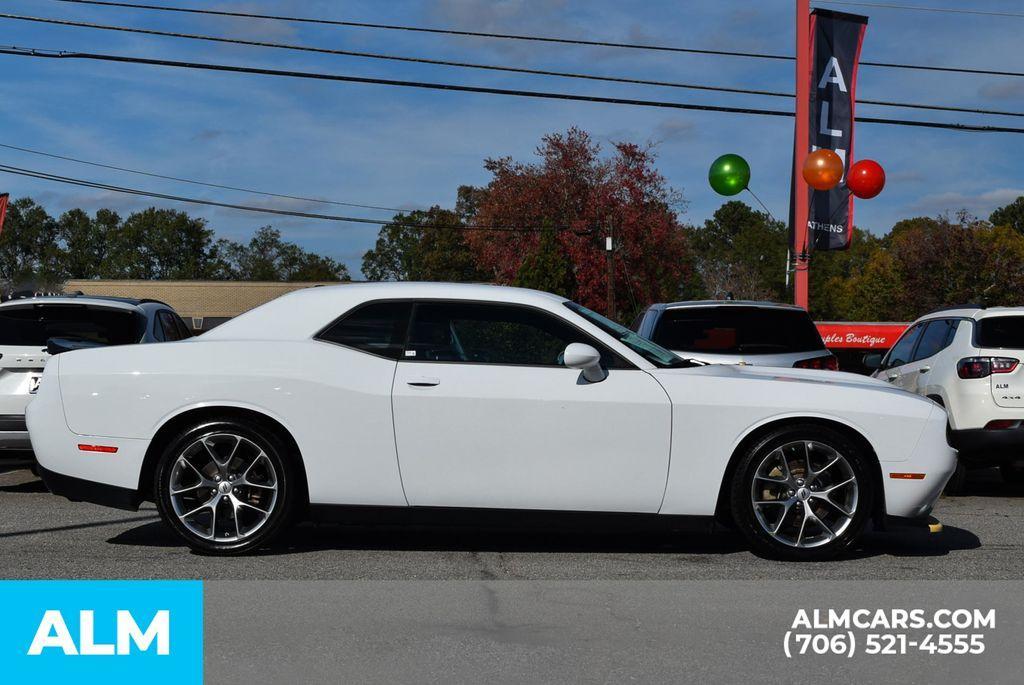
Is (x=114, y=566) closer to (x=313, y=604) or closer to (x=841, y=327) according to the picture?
(x=313, y=604)

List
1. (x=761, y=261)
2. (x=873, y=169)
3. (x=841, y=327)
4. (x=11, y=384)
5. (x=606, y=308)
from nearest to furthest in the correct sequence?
(x=11, y=384)
(x=873, y=169)
(x=841, y=327)
(x=606, y=308)
(x=761, y=261)

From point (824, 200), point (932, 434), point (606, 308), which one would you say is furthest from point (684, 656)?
point (606, 308)

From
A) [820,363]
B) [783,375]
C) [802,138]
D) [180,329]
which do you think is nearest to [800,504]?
[783,375]

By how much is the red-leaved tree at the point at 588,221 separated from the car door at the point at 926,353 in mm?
41046

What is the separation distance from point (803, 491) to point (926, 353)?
465 centimetres

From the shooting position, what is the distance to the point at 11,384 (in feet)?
30.3

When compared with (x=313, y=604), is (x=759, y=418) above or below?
above

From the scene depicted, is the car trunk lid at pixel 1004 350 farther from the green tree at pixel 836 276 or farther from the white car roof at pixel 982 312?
the green tree at pixel 836 276

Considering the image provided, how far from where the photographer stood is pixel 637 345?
22.4 ft

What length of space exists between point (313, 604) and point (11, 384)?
16.1 ft

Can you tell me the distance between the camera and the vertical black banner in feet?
63.3

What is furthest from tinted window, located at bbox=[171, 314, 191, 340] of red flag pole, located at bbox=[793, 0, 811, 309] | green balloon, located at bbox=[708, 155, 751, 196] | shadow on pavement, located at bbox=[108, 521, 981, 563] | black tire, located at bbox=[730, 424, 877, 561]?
red flag pole, located at bbox=[793, 0, 811, 309]

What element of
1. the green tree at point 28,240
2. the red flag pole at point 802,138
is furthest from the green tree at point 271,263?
the red flag pole at point 802,138

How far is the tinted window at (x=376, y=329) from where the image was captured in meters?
6.64
